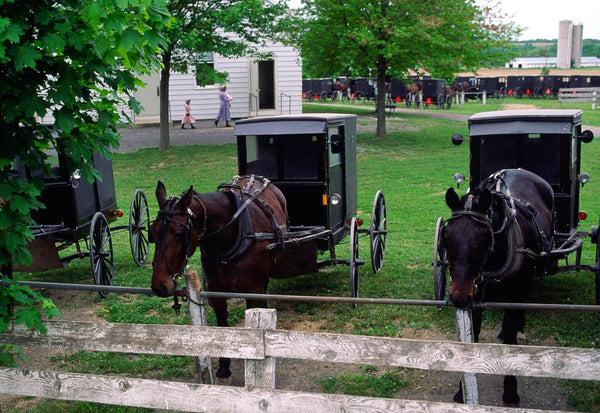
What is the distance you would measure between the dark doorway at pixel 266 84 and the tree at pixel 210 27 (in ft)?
28.5

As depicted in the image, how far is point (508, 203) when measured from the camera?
6.57m

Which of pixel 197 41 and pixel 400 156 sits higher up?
pixel 197 41

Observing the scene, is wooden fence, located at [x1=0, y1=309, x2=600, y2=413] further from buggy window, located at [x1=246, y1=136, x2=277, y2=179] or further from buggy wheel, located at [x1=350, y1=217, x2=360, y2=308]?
buggy window, located at [x1=246, y1=136, x2=277, y2=179]

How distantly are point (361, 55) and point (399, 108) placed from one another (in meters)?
18.0

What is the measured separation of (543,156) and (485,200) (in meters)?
4.01

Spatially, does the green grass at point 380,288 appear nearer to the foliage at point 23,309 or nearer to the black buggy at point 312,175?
the black buggy at point 312,175

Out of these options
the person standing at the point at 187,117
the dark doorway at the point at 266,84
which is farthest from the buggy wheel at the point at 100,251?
the dark doorway at the point at 266,84

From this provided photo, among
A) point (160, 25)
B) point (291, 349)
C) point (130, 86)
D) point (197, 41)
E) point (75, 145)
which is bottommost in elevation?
point (291, 349)

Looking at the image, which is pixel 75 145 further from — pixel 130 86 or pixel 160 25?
pixel 160 25

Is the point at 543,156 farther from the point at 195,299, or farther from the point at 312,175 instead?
the point at 195,299

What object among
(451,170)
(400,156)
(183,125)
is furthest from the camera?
(183,125)

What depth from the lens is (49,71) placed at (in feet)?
15.8

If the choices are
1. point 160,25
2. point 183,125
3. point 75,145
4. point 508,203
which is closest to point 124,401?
point 75,145

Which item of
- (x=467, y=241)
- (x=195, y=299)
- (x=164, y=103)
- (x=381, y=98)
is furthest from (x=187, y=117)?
(x=467, y=241)
